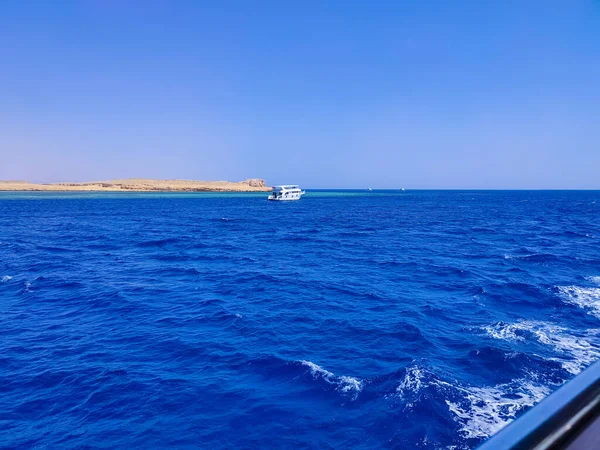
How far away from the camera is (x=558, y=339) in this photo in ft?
44.5

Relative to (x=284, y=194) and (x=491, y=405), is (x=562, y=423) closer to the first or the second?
(x=491, y=405)

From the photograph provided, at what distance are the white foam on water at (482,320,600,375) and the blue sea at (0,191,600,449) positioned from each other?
0.09 metres

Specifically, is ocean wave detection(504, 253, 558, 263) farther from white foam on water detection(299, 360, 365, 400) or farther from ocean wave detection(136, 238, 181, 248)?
ocean wave detection(136, 238, 181, 248)

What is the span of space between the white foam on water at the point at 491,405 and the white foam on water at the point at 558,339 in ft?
7.20

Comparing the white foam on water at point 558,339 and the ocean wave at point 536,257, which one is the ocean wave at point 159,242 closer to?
the white foam on water at point 558,339

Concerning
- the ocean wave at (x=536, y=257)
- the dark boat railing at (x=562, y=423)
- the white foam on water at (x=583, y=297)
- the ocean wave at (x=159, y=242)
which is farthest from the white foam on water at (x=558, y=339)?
the ocean wave at (x=159, y=242)

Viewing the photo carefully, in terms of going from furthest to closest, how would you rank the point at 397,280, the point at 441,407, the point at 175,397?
the point at 397,280, the point at 175,397, the point at 441,407

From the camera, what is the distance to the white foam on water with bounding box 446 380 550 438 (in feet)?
28.9

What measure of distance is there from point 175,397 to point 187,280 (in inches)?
547

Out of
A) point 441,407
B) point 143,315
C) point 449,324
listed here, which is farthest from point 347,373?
Result: point 143,315

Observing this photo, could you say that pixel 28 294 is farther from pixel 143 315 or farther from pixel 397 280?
pixel 397 280

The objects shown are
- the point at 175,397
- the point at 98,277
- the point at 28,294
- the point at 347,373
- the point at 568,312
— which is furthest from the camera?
the point at 98,277

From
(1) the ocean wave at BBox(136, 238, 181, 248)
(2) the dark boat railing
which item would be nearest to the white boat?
(1) the ocean wave at BBox(136, 238, 181, 248)

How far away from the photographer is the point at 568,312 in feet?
54.5
